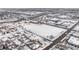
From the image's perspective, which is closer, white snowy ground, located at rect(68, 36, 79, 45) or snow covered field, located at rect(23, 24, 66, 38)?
white snowy ground, located at rect(68, 36, 79, 45)

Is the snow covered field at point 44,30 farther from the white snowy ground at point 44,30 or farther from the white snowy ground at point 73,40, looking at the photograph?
the white snowy ground at point 73,40

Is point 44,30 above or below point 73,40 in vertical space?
above

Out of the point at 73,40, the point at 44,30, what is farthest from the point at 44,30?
the point at 73,40

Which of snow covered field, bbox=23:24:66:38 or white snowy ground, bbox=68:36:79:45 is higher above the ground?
snow covered field, bbox=23:24:66:38

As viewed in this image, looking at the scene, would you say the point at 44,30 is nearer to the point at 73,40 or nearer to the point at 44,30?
the point at 44,30

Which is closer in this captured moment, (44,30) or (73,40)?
(73,40)

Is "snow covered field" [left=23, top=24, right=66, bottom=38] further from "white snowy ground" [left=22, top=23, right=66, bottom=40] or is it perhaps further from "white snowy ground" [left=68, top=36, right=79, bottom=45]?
"white snowy ground" [left=68, top=36, right=79, bottom=45]

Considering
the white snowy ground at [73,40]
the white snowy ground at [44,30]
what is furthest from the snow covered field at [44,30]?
the white snowy ground at [73,40]

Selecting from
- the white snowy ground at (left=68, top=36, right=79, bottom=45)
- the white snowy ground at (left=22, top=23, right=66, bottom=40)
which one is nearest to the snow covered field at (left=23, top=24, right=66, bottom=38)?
the white snowy ground at (left=22, top=23, right=66, bottom=40)

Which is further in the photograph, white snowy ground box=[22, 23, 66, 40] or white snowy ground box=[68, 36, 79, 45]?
white snowy ground box=[22, 23, 66, 40]
